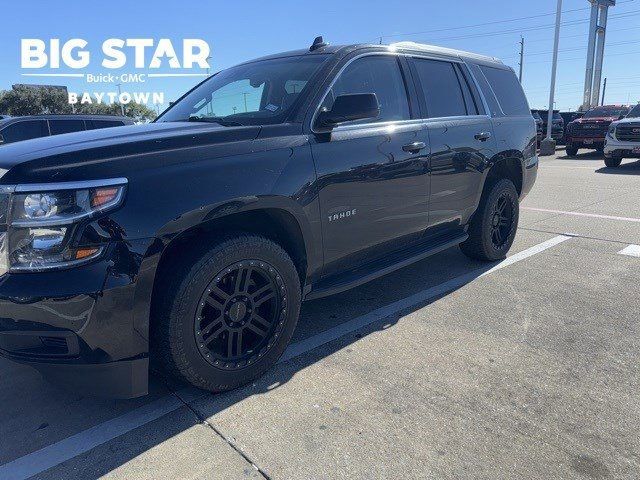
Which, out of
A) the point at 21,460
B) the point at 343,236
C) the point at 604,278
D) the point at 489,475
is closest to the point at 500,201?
the point at 604,278

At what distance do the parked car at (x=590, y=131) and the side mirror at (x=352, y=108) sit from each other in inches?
722

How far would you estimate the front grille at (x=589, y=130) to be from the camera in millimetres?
18422

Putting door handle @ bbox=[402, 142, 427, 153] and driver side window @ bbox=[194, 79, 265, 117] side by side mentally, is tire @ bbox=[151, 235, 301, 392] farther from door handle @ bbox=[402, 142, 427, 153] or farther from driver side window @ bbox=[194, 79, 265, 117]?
door handle @ bbox=[402, 142, 427, 153]

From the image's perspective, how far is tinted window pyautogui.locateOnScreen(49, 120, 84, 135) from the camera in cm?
1067

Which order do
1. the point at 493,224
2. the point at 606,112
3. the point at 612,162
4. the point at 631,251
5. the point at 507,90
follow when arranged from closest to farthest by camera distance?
1. the point at 493,224
2. the point at 507,90
3. the point at 631,251
4. the point at 612,162
5. the point at 606,112

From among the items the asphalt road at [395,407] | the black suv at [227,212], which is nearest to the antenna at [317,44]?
the black suv at [227,212]

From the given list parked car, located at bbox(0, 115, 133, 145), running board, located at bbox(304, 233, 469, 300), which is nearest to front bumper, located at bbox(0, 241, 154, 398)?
running board, located at bbox(304, 233, 469, 300)

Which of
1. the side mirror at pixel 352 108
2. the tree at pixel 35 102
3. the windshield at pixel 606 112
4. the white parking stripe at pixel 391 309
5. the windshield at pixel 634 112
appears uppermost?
the tree at pixel 35 102

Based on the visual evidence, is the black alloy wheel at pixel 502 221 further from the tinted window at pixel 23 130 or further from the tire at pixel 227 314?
the tinted window at pixel 23 130

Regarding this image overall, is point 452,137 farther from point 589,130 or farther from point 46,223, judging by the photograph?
point 589,130

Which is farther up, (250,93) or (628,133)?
(628,133)

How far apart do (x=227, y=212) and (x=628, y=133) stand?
14.7m

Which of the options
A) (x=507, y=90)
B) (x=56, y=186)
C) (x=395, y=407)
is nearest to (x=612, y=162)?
(x=507, y=90)

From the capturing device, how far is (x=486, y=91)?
15.9 ft
